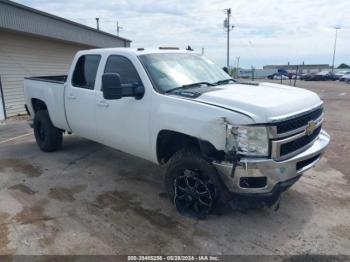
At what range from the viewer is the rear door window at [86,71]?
5.23m

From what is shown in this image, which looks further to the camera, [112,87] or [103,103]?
[103,103]

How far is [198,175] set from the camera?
3.73m

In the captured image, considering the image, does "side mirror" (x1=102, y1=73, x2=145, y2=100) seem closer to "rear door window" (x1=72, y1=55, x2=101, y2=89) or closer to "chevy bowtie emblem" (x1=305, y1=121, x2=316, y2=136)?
"rear door window" (x1=72, y1=55, x2=101, y2=89)

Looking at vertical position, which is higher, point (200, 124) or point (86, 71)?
point (86, 71)

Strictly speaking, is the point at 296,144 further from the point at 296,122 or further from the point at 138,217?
the point at 138,217

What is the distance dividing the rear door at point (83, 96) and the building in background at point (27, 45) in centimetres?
680

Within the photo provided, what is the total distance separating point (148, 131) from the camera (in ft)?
13.7

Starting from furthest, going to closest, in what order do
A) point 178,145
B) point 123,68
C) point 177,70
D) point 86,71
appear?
point 86,71 < point 123,68 < point 177,70 < point 178,145

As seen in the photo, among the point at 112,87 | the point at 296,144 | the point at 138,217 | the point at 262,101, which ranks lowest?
the point at 138,217

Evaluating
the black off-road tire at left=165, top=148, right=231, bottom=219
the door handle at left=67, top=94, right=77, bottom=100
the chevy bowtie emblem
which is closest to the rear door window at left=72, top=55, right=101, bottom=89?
the door handle at left=67, top=94, right=77, bottom=100

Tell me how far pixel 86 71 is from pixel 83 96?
1.58 ft

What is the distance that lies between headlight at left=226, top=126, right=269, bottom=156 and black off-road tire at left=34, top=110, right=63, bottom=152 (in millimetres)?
4462

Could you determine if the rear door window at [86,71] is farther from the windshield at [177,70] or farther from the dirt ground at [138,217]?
the dirt ground at [138,217]

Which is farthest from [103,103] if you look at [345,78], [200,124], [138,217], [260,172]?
[345,78]
